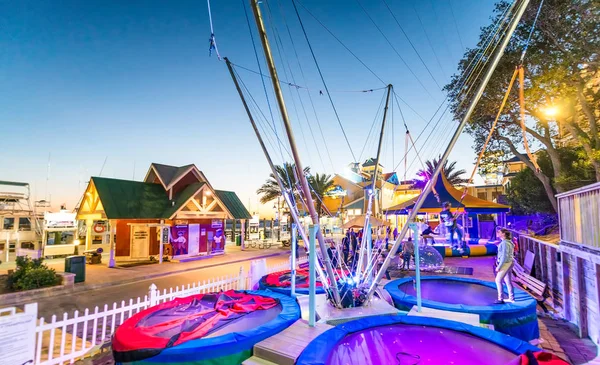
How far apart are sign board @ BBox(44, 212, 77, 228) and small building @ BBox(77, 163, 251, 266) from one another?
50 cm

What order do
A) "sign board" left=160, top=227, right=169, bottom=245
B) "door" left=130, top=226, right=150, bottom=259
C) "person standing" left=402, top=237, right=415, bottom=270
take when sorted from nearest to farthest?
"person standing" left=402, top=237, right=415, bottom=270, "sign board" left=160, top=227, right=169, bottom=245, "door" left=130, top=226, right=150, bottom=259

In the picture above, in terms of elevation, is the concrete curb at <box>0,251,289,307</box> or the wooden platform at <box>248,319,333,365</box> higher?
the wooden platform at <box>248,319,333,365</box>

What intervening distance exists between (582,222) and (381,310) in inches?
201

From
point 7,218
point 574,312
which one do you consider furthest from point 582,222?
point 7,218

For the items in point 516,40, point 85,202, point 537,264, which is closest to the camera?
point 537,264

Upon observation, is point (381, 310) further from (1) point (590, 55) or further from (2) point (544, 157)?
(2) point (544, 157)

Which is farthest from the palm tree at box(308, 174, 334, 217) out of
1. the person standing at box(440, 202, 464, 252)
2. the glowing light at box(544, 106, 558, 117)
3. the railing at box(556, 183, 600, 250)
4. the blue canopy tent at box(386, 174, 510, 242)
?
the railing at box(556, 183, 600, 250)

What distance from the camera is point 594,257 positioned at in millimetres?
6375

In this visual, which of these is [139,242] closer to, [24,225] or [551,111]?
[24,225]

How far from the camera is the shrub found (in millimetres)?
11578

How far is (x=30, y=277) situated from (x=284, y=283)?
32.2ft

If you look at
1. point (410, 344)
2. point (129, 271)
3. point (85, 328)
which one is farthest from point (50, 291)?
point (410, 344)

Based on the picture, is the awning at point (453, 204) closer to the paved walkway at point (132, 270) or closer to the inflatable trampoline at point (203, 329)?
the paved walkway at point (132, 270)

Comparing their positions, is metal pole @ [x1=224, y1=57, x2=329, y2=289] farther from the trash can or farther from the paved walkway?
the trash can
